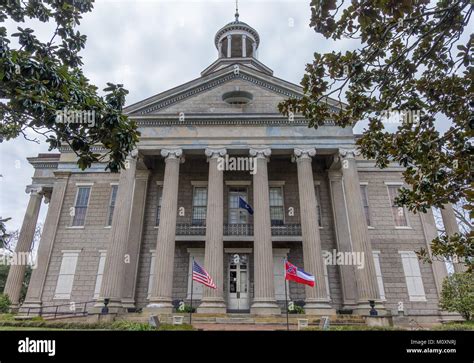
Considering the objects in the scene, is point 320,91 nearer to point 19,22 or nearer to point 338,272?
point 19,22

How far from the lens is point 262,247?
1745 centimetres

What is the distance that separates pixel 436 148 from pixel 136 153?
55.0 ft

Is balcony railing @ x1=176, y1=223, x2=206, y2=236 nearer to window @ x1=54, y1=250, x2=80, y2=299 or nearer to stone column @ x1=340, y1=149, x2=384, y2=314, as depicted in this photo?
window @ x1=54, y1=250, x2=80, y2=299

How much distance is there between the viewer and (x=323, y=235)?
828 inches

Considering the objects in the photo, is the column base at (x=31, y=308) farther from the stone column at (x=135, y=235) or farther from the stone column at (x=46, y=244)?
the stone column at (x=135, y=235)

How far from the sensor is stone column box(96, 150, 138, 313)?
16828 millimetres

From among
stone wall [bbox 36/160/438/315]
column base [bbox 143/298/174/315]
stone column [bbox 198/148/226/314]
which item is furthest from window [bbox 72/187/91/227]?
stone column [bbox 198/148/226/314]

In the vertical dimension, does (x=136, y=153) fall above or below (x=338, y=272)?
above

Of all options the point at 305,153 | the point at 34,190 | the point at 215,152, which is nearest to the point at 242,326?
the point at 215,152

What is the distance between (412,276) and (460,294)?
15.6 feet

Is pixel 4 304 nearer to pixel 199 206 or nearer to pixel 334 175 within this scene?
pixel 199 206

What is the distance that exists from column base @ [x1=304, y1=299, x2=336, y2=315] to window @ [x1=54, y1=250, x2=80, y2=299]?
14.8 m

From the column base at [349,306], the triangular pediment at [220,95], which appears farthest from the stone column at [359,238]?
the triangular pediment at [220,95]
